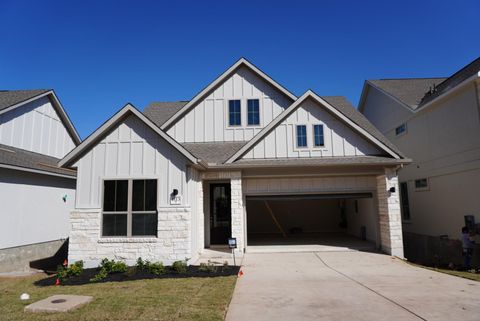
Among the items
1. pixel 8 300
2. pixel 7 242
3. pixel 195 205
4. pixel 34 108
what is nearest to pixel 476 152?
pixel 195 205

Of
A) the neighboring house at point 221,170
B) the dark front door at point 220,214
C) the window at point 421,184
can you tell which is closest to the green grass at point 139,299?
the neighboring house at point 221,170

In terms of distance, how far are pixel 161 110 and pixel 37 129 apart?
20.0 feet

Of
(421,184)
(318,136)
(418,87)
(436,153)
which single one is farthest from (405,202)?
(318,136)

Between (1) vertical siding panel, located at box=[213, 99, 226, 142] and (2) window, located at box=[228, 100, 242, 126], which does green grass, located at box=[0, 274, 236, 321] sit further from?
(2) window, located at box=[228, 100, 242, 126]

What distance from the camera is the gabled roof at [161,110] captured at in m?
17.2

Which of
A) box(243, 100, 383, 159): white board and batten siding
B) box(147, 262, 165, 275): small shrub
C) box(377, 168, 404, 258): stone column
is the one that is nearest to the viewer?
box(147, 262, 165, 275): small shrub

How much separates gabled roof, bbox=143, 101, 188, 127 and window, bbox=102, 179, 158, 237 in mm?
6701

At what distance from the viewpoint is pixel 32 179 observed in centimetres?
1314

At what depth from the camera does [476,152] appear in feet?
40.2

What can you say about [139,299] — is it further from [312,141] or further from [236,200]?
[312,141]

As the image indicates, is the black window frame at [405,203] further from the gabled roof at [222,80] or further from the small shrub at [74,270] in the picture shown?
the small shrub at [74,270]

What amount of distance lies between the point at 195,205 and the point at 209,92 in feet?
19.0

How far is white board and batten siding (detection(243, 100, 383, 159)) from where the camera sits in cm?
1273

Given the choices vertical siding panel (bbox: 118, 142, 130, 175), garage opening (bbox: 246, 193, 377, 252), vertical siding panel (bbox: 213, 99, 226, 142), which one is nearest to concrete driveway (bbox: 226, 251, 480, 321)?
vertical siding panel (bbox: 118, 142, 130, 175)
